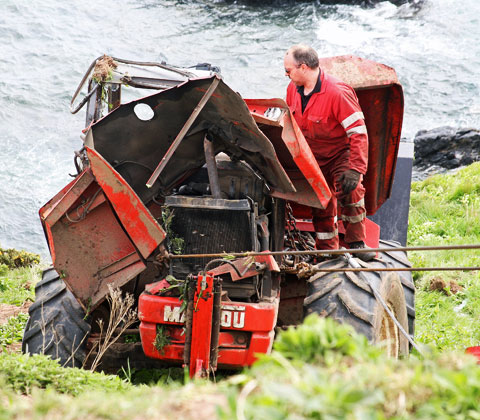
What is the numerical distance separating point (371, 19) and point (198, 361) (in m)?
16.0

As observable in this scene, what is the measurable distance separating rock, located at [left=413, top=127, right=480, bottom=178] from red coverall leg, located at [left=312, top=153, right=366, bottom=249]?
7.90 m

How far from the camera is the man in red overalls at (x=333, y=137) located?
215 inches

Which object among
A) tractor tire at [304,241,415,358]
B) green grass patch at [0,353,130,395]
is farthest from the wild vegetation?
tractor tire at [304,241,415,358]

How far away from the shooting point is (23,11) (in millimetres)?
17719

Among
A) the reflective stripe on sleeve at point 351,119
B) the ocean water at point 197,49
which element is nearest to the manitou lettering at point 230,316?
the reflective stripe on sleeve at point 351,119

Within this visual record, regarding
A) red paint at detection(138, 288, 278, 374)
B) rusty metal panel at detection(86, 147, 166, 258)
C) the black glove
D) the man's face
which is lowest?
red paint at detection(138, 288, 278, 374)

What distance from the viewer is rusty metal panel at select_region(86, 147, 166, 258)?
14.6 ft

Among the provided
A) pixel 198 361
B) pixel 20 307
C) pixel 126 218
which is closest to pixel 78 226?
pixel 126 218

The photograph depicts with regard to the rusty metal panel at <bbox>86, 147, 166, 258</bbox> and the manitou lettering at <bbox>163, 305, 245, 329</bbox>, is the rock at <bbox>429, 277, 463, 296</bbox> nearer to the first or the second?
the manitou lettering at <bbox>163, 305, 245, 329</bbox>

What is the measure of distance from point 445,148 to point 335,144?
27.9 ft

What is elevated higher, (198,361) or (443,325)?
(198,361)

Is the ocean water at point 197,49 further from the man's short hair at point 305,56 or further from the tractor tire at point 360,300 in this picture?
the tractor tire at point 360,300

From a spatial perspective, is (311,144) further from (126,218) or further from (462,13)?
(462,13)

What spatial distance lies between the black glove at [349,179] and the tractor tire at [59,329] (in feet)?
7.05
